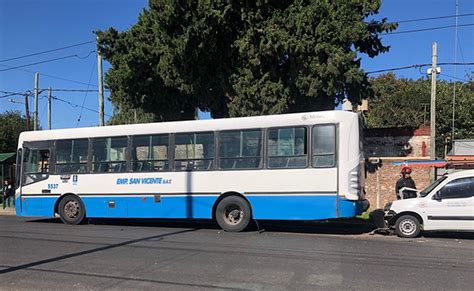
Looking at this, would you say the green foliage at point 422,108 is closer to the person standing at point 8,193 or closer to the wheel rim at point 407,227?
the wheel rim at point 407,227

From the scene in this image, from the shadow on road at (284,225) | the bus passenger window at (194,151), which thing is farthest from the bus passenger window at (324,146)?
the bus passenger window at (194,151)

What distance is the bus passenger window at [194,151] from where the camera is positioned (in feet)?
41.5

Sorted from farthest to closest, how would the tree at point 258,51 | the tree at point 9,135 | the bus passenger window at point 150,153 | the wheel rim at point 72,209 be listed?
the tree at point 9,135, the tree at point 258,51, the wheel rim at point 72,209, the bus passenger window at point 150,153

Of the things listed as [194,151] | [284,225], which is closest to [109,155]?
[194,151]

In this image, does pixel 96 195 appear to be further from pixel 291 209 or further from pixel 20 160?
pixel 291 209

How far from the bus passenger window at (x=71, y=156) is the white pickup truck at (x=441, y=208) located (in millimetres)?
8737

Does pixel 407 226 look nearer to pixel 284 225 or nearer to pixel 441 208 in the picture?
pixel 441 208

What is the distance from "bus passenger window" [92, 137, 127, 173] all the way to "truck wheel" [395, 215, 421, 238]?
7454mm

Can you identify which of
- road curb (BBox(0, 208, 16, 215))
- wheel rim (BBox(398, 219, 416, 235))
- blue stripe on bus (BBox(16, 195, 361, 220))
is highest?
blue stripe on bus (BBox(16, 195, 361, 220))

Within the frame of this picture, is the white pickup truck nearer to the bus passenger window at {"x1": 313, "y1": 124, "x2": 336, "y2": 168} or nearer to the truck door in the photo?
the truck door

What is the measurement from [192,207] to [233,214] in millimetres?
1133

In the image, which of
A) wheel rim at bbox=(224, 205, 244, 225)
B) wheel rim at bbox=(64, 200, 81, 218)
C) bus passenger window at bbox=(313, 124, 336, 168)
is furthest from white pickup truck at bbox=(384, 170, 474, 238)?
wheel rim at bbox=(64, 200, 81, 218)

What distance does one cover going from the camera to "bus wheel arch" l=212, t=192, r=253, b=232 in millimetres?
12211

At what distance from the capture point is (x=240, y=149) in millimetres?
12383
